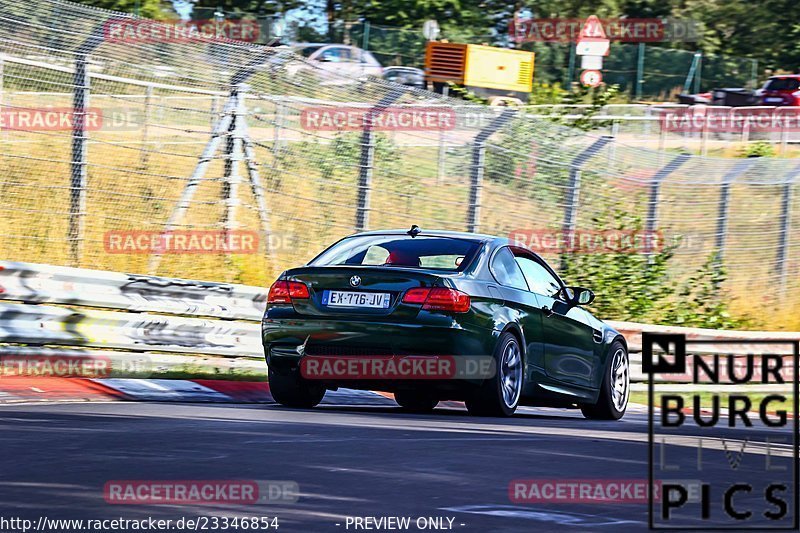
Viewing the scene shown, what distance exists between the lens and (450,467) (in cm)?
763

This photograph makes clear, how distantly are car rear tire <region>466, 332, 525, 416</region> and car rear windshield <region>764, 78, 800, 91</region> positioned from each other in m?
35.0

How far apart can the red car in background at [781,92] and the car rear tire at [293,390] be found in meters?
35.0

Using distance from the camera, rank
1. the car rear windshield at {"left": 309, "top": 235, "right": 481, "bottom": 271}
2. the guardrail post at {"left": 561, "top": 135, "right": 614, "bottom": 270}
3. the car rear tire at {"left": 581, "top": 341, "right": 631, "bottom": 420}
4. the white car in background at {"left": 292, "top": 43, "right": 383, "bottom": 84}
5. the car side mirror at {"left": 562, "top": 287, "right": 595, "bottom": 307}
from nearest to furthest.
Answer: the car rear windshield at {"left": 309, "top": 235, "right": 481, "bottom": 271} → the car side mirror at {"left": 562, "top": 287, "right": 595, "bottom": 307} → the car rear tire at {"left": 581, "top": 341, "right": 631, "bottom": 420} → the guardrail post at {"left": 561, "top": 135, "right": 614, "bottom": 270} → the white car in background at {"left": 292, "top": 43, "right": 383, "bottom": 84}

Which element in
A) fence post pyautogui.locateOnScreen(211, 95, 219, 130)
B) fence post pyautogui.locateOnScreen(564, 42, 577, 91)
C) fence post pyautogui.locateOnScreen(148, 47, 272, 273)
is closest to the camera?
fence post pyautogui.locateOnScreen(148, 47, 272, 273)

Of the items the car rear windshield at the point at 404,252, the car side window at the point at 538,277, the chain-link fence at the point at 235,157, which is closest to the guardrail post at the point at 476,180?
the chain-link fence at the point at 235,157

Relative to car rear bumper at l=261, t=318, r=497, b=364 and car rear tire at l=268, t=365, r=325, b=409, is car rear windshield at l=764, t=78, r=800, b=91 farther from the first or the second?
car rear bumper at l=261, t=318, r=497, b=364

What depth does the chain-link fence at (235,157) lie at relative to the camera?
14539mm

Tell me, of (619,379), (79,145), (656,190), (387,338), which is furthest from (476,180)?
(387,338)

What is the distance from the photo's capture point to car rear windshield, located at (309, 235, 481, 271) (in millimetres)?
10648

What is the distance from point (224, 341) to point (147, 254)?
2.96 m

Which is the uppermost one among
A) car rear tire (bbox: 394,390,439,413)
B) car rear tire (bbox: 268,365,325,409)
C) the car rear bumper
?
the car rear bumper

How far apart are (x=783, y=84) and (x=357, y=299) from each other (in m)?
36.3

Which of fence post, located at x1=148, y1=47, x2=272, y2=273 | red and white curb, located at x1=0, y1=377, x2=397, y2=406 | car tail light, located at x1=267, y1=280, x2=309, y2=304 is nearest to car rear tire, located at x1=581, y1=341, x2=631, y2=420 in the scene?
red and white curb, located at x1=0, y1=377, x2=397, y2=406

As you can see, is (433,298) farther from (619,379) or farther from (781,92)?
(781,92)
